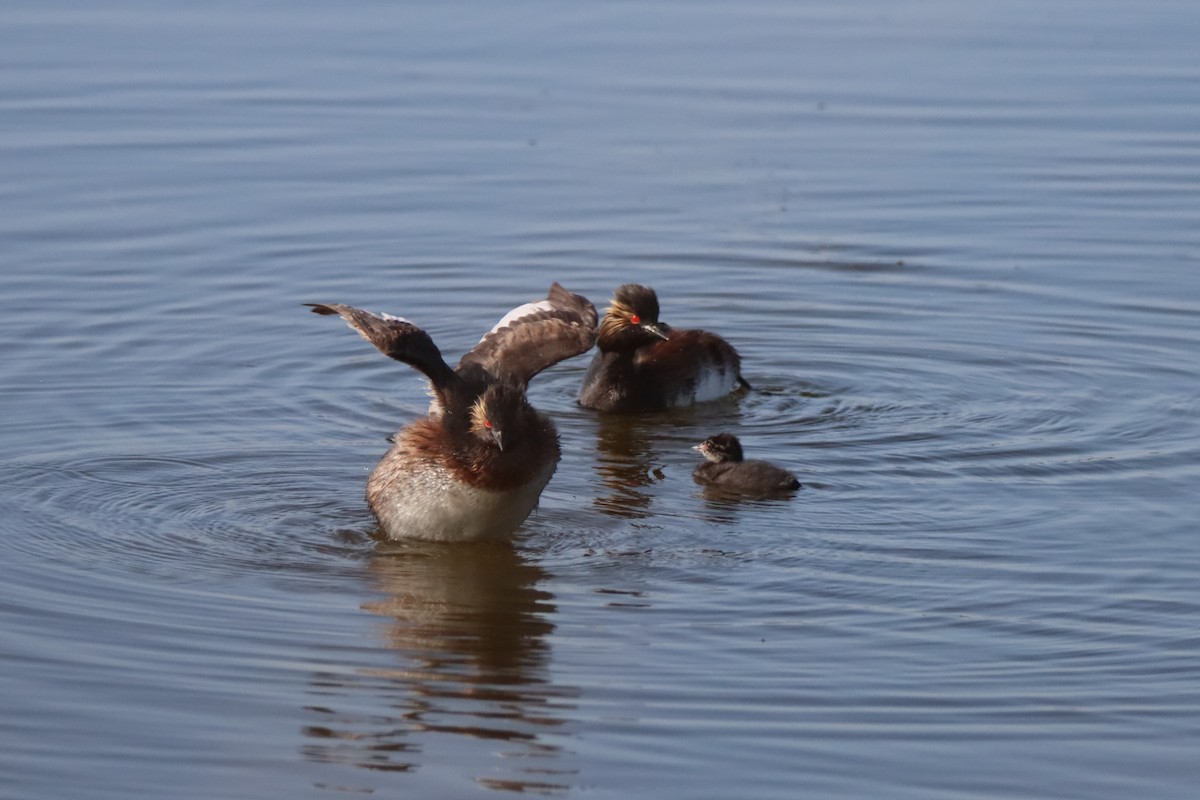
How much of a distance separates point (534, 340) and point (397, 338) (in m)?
1.66

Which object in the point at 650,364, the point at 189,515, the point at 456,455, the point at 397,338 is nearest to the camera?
the point at 397,338

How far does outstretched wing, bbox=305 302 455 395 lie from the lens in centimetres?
948

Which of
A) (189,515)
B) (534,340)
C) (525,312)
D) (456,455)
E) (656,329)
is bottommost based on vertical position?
(189,515)

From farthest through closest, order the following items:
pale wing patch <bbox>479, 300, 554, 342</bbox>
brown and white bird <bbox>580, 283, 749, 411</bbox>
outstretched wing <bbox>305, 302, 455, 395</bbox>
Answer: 1. brown and white bird <bbox>580, 283, 749, 411</bbox>
2. pale wing patch <bbox>479, 300, 554, 342</bbox>
3. outstretched wing <bbox>305, 302, 455, 395</bbox>

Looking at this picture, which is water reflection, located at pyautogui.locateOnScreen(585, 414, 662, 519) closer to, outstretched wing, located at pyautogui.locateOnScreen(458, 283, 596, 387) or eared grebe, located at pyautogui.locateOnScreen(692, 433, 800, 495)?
eared grebe, located at pyautogui.locateOnScreen(692, 433, 800, 495)

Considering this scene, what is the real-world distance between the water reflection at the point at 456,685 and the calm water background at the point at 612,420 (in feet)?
0.09

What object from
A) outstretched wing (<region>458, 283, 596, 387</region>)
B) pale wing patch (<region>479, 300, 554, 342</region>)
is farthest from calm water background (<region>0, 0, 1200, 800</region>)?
pale wing patch (<region>479, 300, 554, 342</region>)

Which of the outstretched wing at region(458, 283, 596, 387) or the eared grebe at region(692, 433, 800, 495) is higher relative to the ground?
the outstretched wing at region(458, 283, 596, 387)

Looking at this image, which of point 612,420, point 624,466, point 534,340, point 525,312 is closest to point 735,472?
point 624,466

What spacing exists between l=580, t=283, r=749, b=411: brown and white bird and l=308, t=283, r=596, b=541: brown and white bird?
10.0ft

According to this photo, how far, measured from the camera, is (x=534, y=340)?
11031 millimetres

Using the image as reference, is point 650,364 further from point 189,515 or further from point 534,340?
point 189,515

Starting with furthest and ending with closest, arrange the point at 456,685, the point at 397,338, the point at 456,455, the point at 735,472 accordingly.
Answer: the point at 735,472 < the point at 456,455 < the point at 397,338 < the point at 456,685

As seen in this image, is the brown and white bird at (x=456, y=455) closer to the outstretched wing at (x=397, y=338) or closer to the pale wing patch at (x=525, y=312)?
the outstretched wing at (x=397, y=338)
